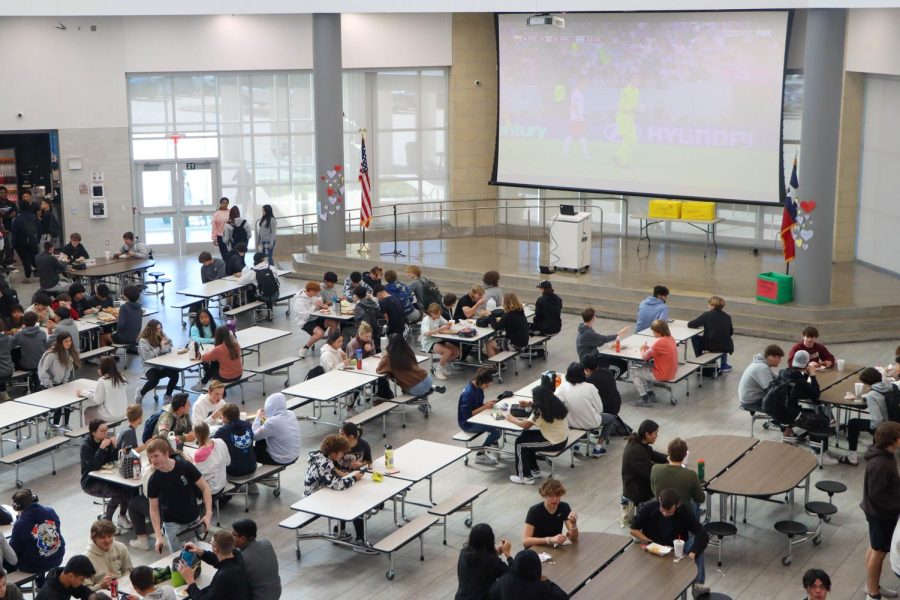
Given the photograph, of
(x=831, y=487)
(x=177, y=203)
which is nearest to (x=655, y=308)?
(x=831, y=487)

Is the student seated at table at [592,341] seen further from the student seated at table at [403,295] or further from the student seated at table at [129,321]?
the student seated at table at [129,321]

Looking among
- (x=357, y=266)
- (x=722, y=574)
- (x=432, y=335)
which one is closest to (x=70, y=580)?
(x=722, y=574)

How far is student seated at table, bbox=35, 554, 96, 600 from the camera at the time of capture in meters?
9.34

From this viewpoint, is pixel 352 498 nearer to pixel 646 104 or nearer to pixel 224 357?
pixel 224 357

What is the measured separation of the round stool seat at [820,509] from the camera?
465 inches

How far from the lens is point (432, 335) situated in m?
17.5

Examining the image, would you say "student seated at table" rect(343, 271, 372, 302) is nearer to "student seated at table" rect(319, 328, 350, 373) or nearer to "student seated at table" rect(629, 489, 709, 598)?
"student seated at table" rect(319, 328, 350, 373)

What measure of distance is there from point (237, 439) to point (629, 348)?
20.2 feet

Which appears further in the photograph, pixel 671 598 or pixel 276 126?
pixel 276 126

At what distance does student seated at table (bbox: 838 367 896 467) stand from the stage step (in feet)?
16.4

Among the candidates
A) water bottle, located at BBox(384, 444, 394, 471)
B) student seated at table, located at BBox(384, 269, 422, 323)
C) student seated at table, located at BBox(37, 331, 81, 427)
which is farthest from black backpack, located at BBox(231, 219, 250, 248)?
water bottle, located at BBox(384, 444, 394, 471)

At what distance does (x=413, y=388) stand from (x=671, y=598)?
664 centimetres

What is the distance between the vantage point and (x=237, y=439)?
494 inches

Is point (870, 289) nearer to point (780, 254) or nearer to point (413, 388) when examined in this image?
point (780, 254)
